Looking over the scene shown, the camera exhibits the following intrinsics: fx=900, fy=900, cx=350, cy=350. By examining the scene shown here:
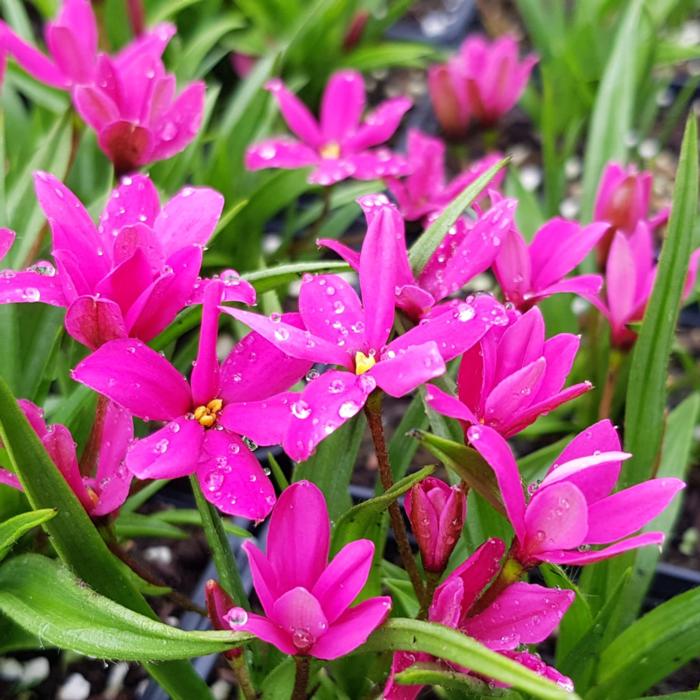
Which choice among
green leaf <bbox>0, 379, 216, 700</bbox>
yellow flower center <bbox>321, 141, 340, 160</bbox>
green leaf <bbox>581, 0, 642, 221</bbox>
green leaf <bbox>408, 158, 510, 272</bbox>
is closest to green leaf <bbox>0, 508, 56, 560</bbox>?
green leaf <bbox>0, 379, 216, 700</bbox>

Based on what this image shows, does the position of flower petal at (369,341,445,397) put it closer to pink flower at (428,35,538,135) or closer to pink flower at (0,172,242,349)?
pink flower at (0,172,242,349)

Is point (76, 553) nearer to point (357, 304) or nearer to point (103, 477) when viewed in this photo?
point (103, 477)

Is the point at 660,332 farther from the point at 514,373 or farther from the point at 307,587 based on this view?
the point at 307,587

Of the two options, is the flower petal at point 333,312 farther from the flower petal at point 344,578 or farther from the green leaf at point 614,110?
the green leaf at point 614,110

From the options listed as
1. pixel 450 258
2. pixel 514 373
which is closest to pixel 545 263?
pixel 450 258

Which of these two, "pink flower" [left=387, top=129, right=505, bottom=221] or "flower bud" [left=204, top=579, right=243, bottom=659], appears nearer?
"flower bud" [left=204, top=579, right=243, bottom=659]

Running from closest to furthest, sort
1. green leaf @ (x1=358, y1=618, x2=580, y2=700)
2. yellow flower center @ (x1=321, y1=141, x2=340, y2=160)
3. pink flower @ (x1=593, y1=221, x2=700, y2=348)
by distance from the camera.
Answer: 1. green leaf @ (x1=358, y1=618, x2=580, y2=700)
2. pink flower @ (x1=593, y1=221, x2=700, y2=348)
3. yellow flower center @ (x1=321, y1=141, x2=340, y2=160)
